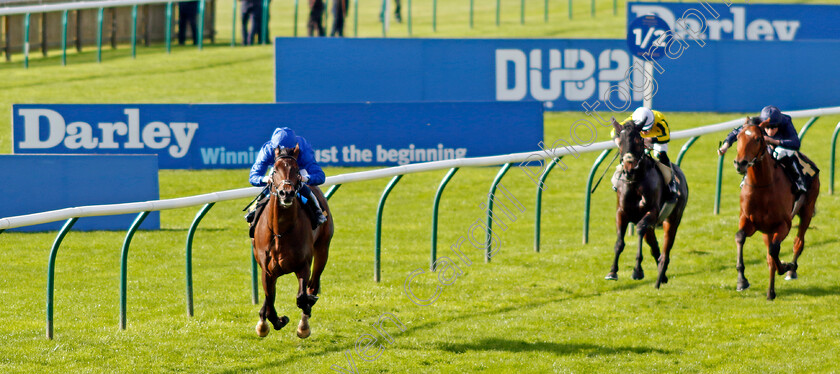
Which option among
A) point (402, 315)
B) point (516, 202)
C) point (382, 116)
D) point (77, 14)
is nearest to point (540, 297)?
point (402, 315)

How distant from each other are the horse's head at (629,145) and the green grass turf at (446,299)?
147 centimetres

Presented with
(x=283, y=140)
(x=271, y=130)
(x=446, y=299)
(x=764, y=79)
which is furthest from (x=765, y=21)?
(x=283, y=140)

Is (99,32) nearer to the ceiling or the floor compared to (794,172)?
nearer to the ceiling

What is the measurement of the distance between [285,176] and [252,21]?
60.1 feet

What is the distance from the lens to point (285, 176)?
7.11 meters

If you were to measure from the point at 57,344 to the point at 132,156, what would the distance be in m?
4.02

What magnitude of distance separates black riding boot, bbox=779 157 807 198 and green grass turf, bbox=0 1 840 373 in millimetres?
1048

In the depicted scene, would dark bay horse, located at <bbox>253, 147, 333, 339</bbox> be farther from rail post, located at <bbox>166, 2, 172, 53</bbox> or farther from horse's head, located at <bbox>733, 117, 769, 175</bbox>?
rail post, located at <bbox>166, 2, 172, 53</bbox>

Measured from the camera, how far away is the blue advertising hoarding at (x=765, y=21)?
23266 millimetres

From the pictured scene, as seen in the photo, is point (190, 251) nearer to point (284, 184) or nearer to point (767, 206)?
point (284, 184)

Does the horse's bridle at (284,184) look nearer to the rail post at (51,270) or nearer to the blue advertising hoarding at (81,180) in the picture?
the rail post at (51,270)

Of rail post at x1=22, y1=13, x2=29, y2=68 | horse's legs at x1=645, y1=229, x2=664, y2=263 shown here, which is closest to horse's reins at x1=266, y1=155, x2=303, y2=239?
horse's legs at x1=645, y1=229, x2=664, y2=263

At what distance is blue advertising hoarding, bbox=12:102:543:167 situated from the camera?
14.9 metres

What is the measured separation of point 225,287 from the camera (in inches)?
438
